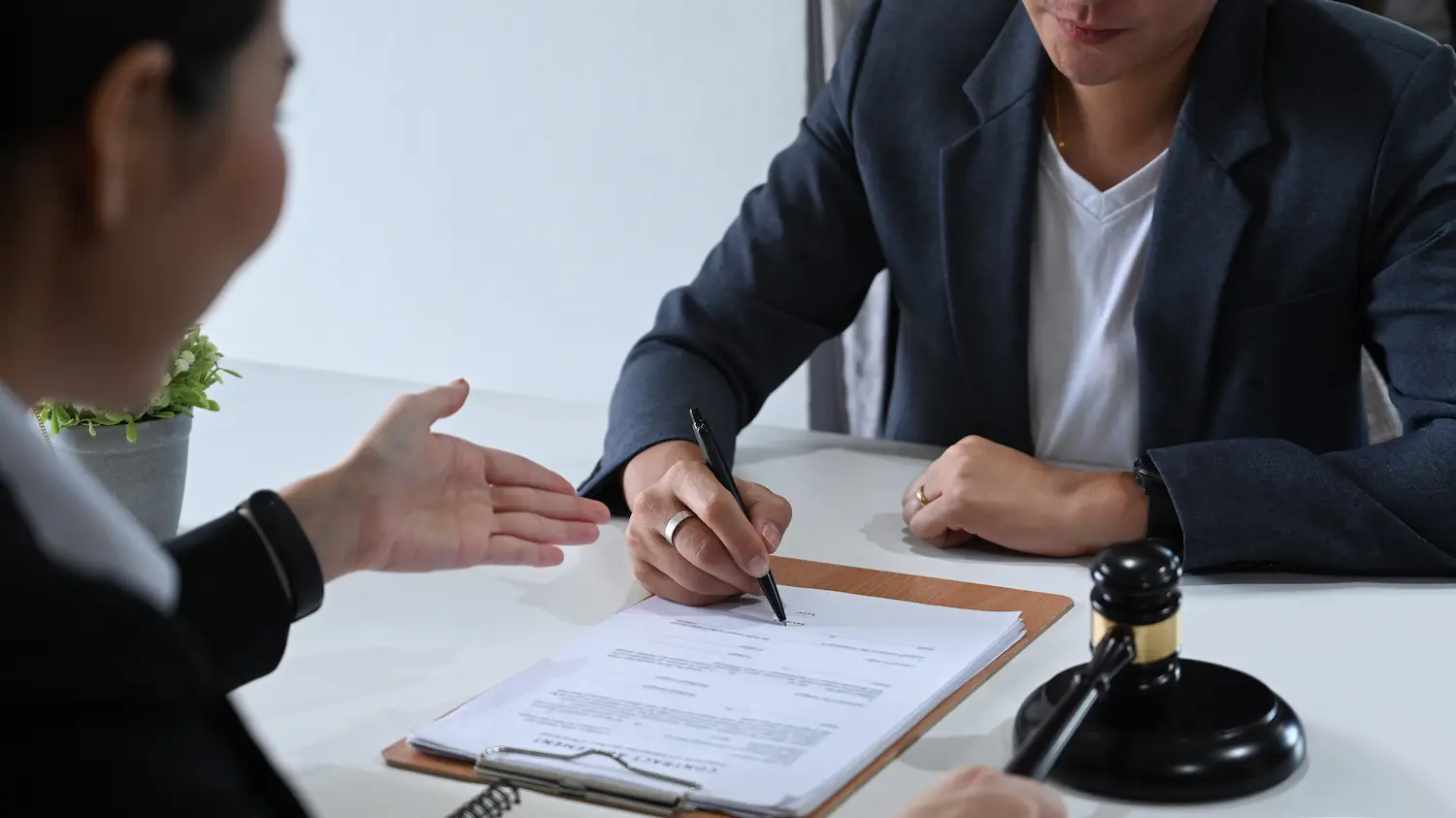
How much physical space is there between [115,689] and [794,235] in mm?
1312

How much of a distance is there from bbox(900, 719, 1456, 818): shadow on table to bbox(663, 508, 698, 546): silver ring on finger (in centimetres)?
33

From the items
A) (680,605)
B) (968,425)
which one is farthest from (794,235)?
(680,605)

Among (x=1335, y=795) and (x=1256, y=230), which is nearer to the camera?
(x=1335, y=795)

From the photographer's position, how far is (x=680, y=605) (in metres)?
1.26

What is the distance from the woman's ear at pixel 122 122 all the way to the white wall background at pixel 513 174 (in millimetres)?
2517

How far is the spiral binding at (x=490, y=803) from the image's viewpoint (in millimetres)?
908

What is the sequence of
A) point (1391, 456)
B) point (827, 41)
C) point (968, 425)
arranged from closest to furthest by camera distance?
point (1391, 456) → point (968, 425) → point (827, 41)

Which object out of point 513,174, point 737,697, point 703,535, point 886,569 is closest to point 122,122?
point 737,697

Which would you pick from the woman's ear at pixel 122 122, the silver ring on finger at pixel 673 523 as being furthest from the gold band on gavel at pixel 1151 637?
the woman's ear at pixel 122 122

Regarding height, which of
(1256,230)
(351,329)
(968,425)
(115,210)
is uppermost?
(115,210)

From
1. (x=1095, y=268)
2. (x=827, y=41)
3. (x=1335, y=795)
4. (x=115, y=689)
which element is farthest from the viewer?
(x=827, y=41)

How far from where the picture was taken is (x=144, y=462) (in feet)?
4.35

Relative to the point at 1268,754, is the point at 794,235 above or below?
above

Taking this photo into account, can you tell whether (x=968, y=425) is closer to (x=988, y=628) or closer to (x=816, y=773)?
(x=988, y=628)
